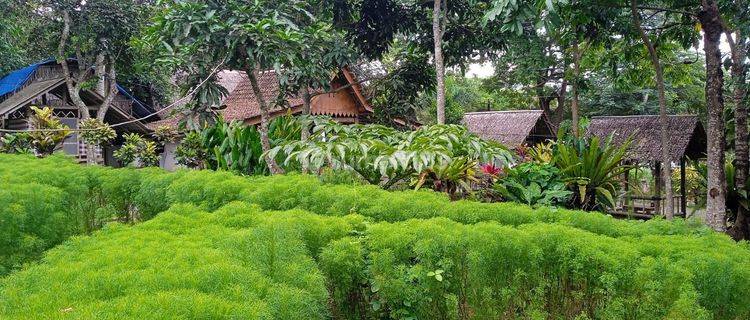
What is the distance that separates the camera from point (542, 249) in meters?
2.94

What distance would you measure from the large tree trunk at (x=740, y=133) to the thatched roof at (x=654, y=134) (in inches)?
130

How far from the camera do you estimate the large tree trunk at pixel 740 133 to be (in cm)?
670

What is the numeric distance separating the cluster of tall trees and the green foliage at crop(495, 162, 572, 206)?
1.51 meters

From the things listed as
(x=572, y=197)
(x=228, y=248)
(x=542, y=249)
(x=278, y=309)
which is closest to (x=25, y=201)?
(x=228, y=248)

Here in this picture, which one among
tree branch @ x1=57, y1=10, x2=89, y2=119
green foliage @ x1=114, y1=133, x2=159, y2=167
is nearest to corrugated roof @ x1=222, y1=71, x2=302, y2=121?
green foliage @ x1=114, y1=133, x2=159, y2=167

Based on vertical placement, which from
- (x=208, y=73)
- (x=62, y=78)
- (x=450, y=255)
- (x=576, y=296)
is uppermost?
(x=62, y=78)

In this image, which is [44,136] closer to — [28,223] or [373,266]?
[28,223]

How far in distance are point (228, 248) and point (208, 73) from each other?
447cm

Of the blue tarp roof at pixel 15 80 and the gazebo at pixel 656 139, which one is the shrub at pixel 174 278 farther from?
the blue tarp roof at pixel 15 80

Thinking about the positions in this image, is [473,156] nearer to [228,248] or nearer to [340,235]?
[340,235]

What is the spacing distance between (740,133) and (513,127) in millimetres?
8071

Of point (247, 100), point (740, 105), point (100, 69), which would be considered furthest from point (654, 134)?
point (100, 69)

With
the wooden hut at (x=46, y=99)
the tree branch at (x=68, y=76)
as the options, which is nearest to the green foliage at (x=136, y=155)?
the wooden hut at (x=46, y=99)

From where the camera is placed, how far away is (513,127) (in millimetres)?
14828
